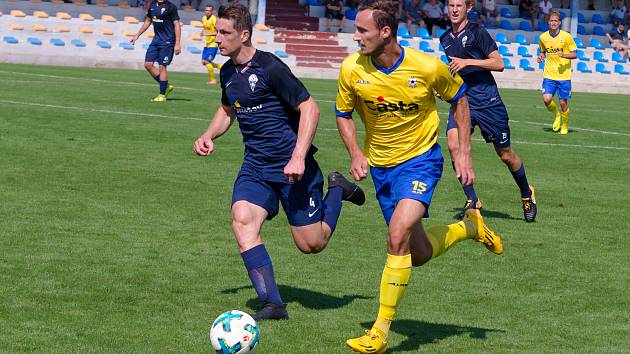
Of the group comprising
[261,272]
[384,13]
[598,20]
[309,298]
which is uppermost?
[384,13]

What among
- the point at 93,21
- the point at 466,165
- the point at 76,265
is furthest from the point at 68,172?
the point at 93,21

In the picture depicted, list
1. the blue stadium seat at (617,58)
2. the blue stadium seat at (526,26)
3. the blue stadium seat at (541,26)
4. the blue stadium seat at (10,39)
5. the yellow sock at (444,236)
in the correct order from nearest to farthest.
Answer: the yellow sock at (444,236) < the blue stadium seat at (10,39) < the blue stadium seat at (617,58) < the blue stadium seat at (526,26) < the blue stadium seat at (541,26)

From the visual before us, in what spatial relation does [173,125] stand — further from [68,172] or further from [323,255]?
[323,255]

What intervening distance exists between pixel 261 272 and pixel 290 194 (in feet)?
2.09

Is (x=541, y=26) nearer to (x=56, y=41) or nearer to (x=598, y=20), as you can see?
(x=598, y=20)

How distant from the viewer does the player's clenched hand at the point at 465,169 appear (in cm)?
719

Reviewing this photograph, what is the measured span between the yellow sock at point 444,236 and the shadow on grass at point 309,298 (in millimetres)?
816

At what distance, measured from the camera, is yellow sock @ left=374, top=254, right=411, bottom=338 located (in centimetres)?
673

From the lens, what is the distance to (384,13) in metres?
7.01

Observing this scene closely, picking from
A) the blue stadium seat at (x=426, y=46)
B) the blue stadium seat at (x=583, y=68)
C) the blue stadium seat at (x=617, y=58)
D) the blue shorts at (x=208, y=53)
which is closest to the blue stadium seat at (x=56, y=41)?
the blue shorts at (x=208, y=53)

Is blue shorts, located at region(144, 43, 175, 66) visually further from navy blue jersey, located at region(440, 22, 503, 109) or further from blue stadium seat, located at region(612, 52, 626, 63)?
blue stadium seat, located at region(612, 52, 626, 63)

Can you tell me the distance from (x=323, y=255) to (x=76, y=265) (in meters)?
2.19

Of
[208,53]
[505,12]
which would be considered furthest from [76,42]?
[505,12]

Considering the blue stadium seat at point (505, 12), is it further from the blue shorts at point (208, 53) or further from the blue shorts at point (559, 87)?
the blue shorts at point (559, 87)
